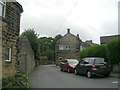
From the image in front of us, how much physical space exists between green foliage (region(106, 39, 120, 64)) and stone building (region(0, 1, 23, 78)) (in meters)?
9.12

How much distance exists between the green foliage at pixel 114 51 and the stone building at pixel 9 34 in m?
9.12

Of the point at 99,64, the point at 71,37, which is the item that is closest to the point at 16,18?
the point at 99,64

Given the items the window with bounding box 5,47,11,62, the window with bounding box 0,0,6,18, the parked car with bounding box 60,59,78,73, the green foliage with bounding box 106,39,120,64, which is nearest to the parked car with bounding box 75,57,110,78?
the green foliage with bounding box 106,39,120,64

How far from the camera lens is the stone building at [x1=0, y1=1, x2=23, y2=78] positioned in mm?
11695

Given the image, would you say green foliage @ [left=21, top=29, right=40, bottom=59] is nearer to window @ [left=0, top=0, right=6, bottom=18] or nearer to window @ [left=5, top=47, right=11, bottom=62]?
window @ [left=5, top=47, right=11, bottom=62]

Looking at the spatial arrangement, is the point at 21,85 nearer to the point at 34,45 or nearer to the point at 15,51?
the point at 15,51

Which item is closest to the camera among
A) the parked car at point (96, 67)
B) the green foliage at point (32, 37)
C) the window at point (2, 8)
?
the window at point (2, 8)

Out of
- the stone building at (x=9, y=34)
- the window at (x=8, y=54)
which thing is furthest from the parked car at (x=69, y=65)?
the window at (x=8, y=54)

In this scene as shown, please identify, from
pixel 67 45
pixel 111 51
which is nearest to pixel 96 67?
pixel 111 51

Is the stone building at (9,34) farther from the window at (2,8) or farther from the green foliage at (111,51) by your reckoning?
the green foliage at (111,51)

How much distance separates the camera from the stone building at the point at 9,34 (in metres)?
11.7

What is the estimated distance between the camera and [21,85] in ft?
35.1

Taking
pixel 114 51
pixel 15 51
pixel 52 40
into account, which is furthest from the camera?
pixel 52 40

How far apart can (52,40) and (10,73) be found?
299 feet
